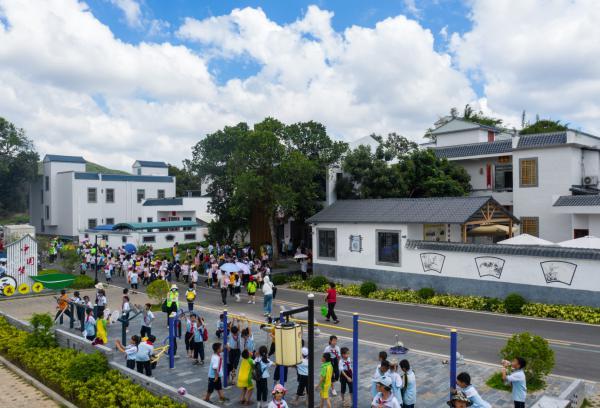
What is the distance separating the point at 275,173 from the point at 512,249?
15431 millimetres

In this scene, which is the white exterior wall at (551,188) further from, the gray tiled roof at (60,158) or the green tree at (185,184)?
the green tree at (185,184)

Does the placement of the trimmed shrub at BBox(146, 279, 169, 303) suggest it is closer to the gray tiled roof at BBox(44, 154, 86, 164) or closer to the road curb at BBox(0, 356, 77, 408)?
the road curb at BBox(0, 356, 77, 408)

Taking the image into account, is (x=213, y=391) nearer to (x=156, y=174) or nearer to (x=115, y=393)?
(x=115, y=393)

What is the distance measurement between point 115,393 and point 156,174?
188 ft

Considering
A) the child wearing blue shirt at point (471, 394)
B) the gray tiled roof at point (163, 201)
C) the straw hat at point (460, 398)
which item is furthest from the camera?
the gray tiled roof at point (163, 201)

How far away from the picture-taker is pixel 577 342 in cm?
1592

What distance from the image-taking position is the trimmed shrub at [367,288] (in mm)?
25341

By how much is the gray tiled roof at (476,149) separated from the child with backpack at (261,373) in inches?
1082

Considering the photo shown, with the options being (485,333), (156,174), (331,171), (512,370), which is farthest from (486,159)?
(156,174)

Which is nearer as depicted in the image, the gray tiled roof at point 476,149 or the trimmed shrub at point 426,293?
the trimmed shrub at point 426,293

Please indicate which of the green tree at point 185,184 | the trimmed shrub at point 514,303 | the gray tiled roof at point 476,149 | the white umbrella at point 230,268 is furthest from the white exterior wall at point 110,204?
the trimmed shrub at point 514,303

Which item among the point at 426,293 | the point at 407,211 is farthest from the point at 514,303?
the point at 407,211

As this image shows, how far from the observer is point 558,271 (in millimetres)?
19750

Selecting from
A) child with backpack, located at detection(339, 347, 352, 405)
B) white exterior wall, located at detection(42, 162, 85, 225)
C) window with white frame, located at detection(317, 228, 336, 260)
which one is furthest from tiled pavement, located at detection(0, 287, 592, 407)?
white exterior wall, located at detection(42, 162, 85, 225)
